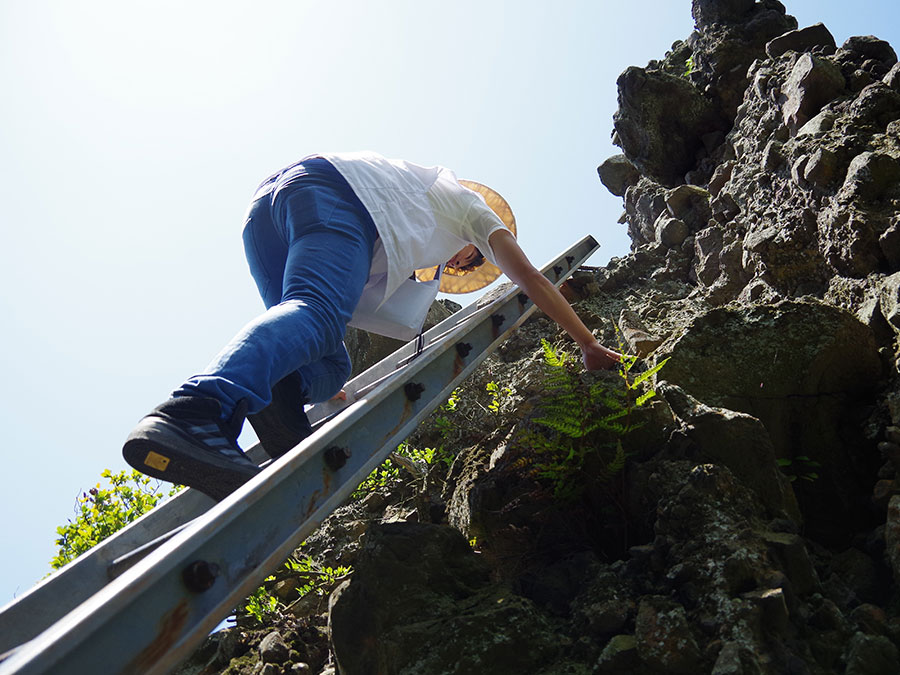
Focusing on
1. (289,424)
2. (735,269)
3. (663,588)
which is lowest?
(663,588)

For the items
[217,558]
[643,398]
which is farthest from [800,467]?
[217,558]

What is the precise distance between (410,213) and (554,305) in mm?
847

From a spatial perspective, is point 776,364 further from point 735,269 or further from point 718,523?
point 735,269

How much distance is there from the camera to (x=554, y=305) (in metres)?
2.84

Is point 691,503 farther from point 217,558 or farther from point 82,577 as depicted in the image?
point 82,577

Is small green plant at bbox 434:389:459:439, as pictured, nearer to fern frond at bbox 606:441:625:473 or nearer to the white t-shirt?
the white t-shirt

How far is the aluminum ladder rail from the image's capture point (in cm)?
100

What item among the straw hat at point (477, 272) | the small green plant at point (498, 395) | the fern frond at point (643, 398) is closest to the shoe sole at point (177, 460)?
the fern frond at point (643, 398)

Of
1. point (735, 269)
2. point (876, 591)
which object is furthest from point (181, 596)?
point (735, 269)

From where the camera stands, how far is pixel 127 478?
6973 millimetres

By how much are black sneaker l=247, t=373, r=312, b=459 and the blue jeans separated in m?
0.21

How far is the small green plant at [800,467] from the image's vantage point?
2256mm

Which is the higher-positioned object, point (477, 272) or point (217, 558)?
point (477, 272)

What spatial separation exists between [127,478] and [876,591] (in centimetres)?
739
